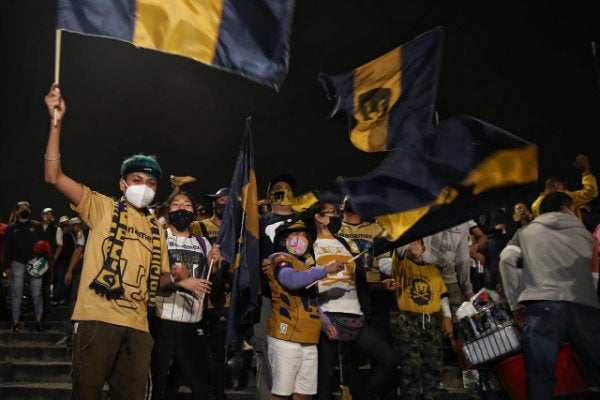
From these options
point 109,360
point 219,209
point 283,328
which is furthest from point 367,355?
point 109,360

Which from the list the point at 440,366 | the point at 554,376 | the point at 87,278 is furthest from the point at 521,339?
the point at 87,278

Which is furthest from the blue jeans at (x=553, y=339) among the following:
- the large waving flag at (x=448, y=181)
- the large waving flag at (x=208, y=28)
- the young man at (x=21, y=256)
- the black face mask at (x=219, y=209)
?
the young man at (x=21, y=256)

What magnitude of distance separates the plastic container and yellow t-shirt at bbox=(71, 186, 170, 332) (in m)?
3.40

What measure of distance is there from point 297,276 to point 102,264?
6.10 feet

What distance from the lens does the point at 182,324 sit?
579 cm

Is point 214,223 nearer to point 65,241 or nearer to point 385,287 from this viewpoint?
point 385,287

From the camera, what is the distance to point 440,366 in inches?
264

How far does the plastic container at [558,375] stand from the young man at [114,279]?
3300mm

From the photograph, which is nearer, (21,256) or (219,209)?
(219,209)

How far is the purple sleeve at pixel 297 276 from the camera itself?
5605mm

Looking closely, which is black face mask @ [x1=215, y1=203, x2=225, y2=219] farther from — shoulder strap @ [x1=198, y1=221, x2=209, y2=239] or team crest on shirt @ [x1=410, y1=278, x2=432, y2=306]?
team crest on shirt @ [x1=410, y1=278, x2=432, y2=306]

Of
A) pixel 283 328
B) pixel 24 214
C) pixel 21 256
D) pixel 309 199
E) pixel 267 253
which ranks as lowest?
pixel 283 328

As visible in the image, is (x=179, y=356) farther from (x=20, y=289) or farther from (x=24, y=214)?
(x=24, y=214)

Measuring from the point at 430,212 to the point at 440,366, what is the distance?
→ 280 cm
